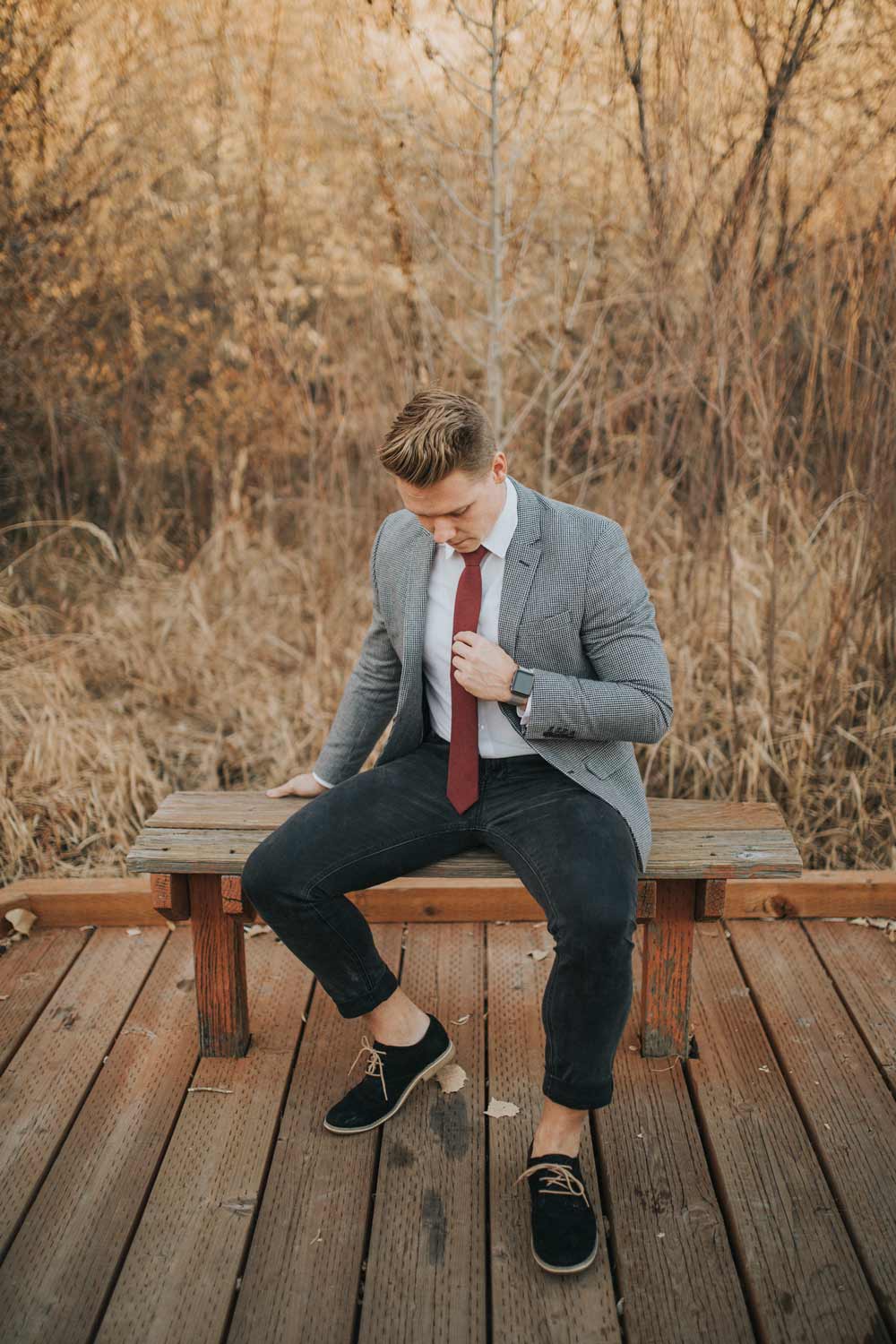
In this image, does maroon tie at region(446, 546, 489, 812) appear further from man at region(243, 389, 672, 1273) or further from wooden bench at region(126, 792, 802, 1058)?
wooden bench at region(126, 792, 802, 1058)

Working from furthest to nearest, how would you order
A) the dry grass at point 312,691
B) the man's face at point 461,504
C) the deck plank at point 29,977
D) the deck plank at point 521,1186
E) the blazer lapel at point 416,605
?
the dry grass at point 312,691 → the deck plank at point 29,977 → the blazer lapel at point 416,605 → the man's face at point 461,504 → the deck plank at point 521,1186

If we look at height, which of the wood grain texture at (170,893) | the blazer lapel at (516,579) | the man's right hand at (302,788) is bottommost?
the wood grain texture at (170,893)

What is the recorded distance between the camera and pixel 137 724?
3.63 m

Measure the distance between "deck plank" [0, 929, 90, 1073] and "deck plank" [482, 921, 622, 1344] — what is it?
1.08 metres

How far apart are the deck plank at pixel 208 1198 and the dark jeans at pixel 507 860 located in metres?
0.30

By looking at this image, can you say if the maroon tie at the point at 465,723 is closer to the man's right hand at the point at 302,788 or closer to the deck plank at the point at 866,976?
the man's right hand at the point at 302,788

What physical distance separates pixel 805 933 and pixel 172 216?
4213 mm

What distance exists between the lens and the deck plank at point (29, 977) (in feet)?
7.91

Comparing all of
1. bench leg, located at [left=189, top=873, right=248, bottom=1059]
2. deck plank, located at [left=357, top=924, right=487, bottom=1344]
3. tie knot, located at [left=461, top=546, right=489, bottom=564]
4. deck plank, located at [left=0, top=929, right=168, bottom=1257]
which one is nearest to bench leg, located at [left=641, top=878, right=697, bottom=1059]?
deck plank, located at [left=357, top=924, right=487, bottom=1344]

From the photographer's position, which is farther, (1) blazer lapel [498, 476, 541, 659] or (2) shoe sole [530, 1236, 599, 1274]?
(1) blazer lapel [498, 476, 541, 659]

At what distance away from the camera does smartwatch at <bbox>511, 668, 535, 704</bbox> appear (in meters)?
1.99

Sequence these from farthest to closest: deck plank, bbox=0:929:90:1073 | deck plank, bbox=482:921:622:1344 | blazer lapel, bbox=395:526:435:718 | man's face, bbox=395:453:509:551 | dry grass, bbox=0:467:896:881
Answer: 1. dry grass, bbox=0:467:896:881
2. deck plank, bbox=0:929:90:1073
3. blazer lapel, bbox=395:526:435:718
4. man's face, bbox=395:453:509:551
5. deck plank, bbox=482:921:622:1344

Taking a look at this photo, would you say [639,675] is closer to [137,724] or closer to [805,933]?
[805,933]

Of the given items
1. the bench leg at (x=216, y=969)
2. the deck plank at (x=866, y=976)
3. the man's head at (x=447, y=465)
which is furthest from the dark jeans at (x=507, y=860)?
the deck plank at (x=866, y=976)
